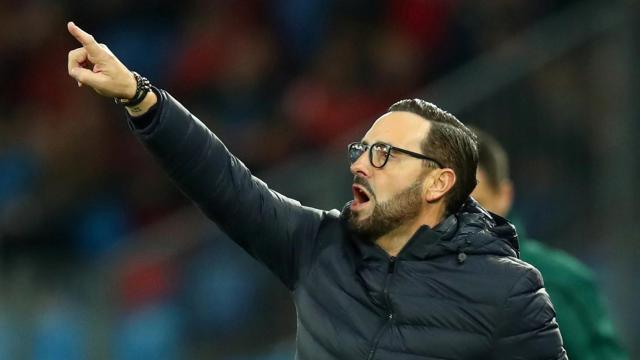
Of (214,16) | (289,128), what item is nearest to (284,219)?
(289,128)

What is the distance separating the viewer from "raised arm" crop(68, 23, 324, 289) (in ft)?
12.1

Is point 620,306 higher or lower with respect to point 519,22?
lower

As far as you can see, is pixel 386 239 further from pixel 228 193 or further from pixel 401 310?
pixel 228 193

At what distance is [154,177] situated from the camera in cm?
881

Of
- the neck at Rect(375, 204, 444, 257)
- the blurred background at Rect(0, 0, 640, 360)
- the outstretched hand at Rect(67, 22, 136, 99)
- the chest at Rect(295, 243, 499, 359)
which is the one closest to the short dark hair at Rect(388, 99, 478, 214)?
the neck at Rect(375, 204, 444, 257)

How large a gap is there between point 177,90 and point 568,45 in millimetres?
3461

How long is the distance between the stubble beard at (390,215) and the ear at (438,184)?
31 millimetres

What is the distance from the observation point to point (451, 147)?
159 inches

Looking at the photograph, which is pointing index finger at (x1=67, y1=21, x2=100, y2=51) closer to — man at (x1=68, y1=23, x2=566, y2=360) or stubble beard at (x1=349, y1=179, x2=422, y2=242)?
man at (x1=68, y1=23, x2=566, y2=360)

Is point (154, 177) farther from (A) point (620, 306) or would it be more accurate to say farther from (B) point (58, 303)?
(A) point (620, 306)

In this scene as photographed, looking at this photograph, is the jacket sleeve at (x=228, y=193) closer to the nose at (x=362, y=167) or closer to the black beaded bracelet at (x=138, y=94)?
the black beaded bracelet at (x=138, y=94)

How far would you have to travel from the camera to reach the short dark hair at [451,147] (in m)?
4.03

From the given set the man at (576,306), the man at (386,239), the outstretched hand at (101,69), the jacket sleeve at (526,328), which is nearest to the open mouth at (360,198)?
the man at (386,239)

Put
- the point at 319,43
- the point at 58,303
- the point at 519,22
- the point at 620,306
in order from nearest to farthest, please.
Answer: the point at 620,306 < the point at 58,303 < the point at 519,22 < the point at 319,43
